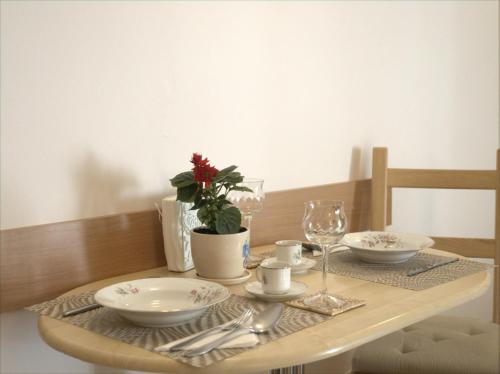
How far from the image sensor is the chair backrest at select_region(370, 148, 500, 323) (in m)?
2.14

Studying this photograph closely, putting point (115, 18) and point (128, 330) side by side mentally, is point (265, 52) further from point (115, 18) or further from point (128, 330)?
point (128, 330)

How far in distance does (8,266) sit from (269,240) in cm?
84

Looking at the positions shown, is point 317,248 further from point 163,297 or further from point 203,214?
point 163,297

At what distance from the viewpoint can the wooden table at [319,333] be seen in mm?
1072

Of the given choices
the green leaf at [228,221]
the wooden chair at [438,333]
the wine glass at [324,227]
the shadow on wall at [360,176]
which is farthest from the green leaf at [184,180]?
the shadow on wall at [360,176]

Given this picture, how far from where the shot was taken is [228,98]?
77.5 inches

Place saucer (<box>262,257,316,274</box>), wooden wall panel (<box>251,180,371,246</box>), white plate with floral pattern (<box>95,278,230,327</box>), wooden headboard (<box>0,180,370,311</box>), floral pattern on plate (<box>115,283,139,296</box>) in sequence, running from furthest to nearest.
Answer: wooden wall panel (<box>251,180,371,246</box>)
saucer (<box>262,257,316,274</box>)
wooden headboard (<box>0,180,370,311</box>)
floral pattern on plate (<box>115,283,139,296</box>)
white plate with floral pattern (<box>95,278,230,327</box>)

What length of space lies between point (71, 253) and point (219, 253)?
0.36m

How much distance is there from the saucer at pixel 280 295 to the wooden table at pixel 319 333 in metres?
0.04

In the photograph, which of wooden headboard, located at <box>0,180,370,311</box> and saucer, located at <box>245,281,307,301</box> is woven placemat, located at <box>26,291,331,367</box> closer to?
saucer, located at <box>245,281,307,301</box>

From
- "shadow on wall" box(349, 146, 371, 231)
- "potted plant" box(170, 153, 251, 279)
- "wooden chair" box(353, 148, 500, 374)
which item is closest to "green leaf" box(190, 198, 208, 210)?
"potted plant" box(170, 153, 251, 279)

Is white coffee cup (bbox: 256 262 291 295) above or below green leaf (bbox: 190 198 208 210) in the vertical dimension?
below

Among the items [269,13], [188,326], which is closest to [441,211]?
[269,13]

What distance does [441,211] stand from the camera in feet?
9.43
